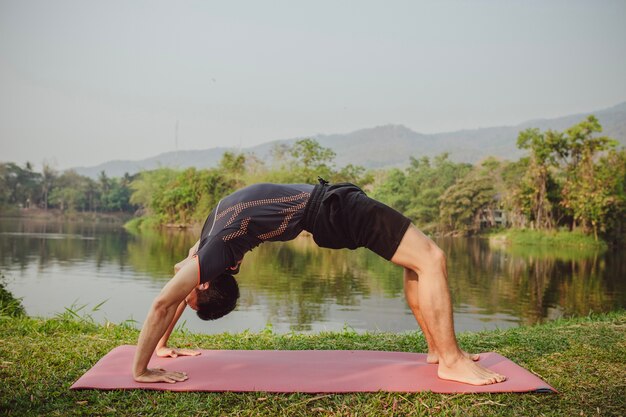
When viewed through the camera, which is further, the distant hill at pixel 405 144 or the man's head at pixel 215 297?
the distant hill at pixel 405 144

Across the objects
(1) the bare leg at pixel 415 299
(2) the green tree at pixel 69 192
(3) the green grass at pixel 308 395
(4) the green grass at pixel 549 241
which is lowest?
(4) the green grass at pixel 549 241

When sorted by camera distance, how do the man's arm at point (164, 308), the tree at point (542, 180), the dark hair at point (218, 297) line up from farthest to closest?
1. the tree at point (542, 180)
2. the dark hair at point (218, 297)
3. the man's arm at point (164, 308)

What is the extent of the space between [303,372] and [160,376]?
65cm

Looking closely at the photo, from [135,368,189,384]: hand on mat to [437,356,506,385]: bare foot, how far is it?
3.86ft

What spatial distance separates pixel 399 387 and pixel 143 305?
732 centimetres

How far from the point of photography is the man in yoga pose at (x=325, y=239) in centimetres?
264

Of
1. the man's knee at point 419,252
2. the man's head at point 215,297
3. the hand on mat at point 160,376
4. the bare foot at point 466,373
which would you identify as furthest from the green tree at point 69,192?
the bare foot at point 466,373

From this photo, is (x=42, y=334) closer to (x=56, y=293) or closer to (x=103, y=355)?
(x=103, y=355)

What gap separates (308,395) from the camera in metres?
2.51

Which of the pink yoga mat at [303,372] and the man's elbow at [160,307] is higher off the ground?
the man's elbow at [160,307]

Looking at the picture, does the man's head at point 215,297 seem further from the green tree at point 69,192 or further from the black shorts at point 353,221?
the green tree at point 69,192

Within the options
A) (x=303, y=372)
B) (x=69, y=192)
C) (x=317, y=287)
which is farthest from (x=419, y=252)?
(x=69, y=192)

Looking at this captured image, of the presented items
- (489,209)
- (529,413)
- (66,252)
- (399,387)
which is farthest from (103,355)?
(489,209)

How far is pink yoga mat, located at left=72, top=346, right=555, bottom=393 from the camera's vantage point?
101 inches
